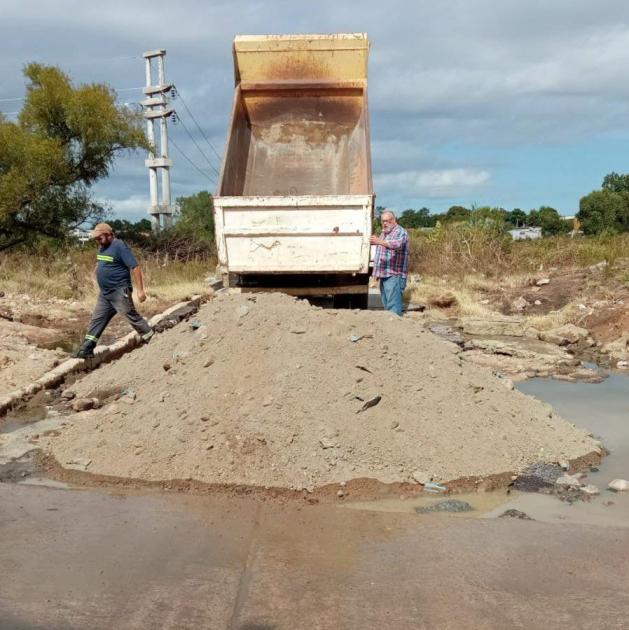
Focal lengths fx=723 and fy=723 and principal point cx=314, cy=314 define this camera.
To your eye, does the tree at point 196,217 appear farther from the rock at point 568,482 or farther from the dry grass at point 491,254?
the rock at point 568,482

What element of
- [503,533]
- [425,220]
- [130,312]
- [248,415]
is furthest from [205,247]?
[425,220]

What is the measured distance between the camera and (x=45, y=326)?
10.7m

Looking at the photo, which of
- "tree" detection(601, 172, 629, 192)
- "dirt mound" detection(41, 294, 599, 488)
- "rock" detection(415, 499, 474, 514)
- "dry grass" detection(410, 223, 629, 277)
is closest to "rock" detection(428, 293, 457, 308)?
"dry grass" detection(410, 223, 629, 277)

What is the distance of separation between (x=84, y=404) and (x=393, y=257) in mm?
3842

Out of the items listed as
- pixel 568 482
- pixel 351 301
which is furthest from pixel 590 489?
pixel 351 301

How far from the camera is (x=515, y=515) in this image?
3920 millimetres

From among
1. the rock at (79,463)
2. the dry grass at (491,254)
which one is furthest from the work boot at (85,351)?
the dry grass at (491,254)

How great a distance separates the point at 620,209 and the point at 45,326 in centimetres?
6065

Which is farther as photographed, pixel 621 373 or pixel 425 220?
pixel 425 220

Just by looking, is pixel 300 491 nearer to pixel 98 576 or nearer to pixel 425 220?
pixel 98 576

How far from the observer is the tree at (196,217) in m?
22.7

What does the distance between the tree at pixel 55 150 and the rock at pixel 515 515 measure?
16.9 m

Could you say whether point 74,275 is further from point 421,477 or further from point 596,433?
point 421,477

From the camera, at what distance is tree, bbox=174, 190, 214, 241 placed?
2269cm
